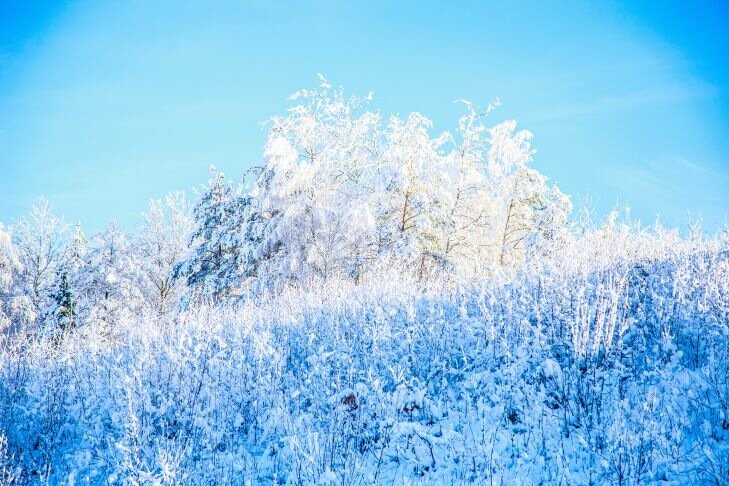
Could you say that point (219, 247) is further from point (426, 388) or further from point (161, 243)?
point (426, 388)

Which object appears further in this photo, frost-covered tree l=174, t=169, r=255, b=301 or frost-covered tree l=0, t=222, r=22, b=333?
frost-covered tree l=0, t=222, r=22, b=333

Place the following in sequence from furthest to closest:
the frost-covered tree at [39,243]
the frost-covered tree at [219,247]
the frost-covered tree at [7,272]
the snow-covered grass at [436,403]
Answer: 1. the frost-covered tree at [39,243]
2. the frost-covered tree at [7,272]
3. the frost-covered tree at [219,247]
4. the snow-covered grass at [436,403]

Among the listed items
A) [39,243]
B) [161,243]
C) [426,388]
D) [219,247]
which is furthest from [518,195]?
[39,243]

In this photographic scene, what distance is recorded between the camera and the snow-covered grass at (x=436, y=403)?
3473 millimetres

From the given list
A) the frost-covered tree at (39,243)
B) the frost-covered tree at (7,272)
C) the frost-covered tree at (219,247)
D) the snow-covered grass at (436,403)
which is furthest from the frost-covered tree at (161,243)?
the snow-covered grass at (436,403)

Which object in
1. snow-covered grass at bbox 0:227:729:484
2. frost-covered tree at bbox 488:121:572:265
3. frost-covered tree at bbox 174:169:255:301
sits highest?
frost-covered tree at bbox 488:121:572:265

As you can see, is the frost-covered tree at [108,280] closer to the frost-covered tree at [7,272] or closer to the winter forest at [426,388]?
the frost-covered tree at [7,272]

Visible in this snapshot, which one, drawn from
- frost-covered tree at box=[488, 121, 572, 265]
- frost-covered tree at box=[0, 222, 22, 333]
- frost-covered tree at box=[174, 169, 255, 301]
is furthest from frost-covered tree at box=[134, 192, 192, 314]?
frost-covered tree at box=[488, 121, 572, 265]

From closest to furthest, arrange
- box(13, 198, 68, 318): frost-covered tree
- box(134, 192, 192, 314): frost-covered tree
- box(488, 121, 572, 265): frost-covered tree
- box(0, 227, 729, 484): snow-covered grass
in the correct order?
1. box(0, 227, 729, 484): snow-covered grass
2. box(488, 121, 572, 265): frost-covered tree
3. box(134, 192, 192, 314): frost-covered tree
4. box(13, 198, 68, 318): frost-covered tree

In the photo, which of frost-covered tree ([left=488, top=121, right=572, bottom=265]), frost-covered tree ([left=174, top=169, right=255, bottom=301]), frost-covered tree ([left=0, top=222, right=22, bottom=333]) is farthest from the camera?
frost-covered tree ([left=0, top=222, right=22, bottom=333])

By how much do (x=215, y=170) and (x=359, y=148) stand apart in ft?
23.8

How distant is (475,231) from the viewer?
1920 centimetres

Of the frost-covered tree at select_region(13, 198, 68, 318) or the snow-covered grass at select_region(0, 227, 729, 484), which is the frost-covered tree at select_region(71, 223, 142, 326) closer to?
the frost-covered tree at select_region(13, 198, 68, 318)

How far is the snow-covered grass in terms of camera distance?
3.47 meters
